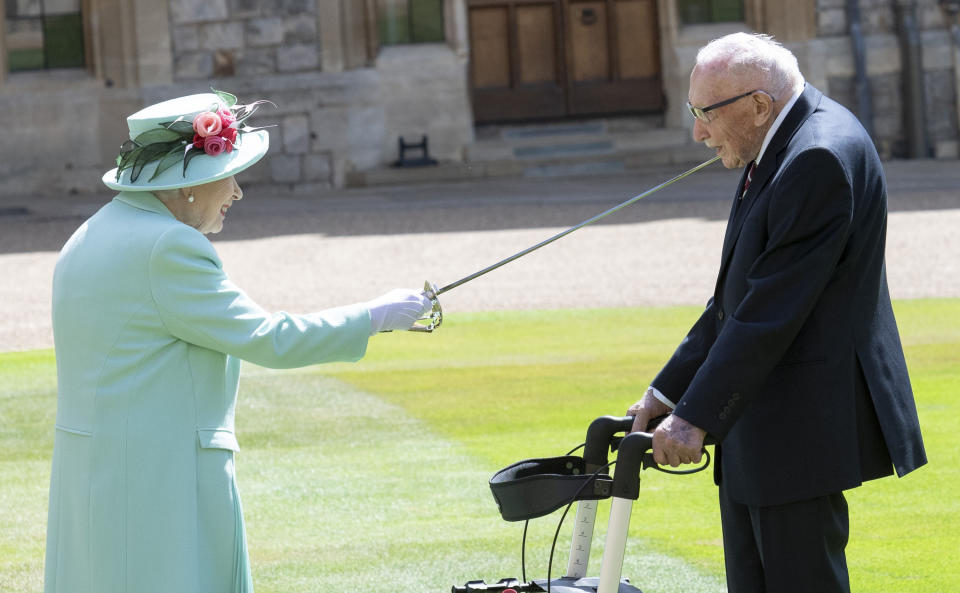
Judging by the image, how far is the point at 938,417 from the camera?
6883mm

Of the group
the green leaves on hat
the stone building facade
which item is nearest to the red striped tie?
the green leaves on hat

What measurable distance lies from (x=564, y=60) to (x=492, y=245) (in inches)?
262

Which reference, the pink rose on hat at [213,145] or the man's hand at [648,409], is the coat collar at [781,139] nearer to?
the man's hand at [648,409]

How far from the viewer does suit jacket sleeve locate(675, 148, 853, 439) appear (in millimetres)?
2979

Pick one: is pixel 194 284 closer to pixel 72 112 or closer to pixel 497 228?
pixel 497 228

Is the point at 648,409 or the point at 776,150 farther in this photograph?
the point at 648,409

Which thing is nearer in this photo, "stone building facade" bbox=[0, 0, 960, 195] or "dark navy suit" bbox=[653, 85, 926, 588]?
"dark navy suit" bbox=[653, 85, 926, 588]

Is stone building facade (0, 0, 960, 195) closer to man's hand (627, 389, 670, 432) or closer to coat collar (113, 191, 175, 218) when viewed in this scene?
man's hand (627, 389, 670, 432)

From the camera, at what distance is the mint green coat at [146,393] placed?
9.64ft

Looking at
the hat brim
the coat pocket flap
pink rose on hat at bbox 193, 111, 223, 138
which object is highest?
pink rose on hat at bbox 193, 111, 223, 138

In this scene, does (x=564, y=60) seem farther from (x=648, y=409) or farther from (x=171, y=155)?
(x=171, y=155)

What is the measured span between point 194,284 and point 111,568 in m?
0.63

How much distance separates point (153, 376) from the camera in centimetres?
296

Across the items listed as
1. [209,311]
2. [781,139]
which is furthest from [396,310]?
[781,139]
